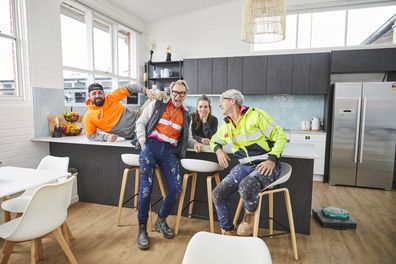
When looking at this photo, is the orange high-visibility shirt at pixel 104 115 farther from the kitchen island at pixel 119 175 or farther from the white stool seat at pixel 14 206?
the white stool seat at pixel 14 206

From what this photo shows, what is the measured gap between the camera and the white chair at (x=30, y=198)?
2180 mm

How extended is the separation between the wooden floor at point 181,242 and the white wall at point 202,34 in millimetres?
3697

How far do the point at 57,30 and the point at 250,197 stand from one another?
134 inches

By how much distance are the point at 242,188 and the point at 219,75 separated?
3600mm

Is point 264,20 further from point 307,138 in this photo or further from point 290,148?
point 307,138

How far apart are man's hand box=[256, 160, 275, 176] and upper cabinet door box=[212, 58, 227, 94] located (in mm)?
3353

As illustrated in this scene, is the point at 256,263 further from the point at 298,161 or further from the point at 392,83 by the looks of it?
the point at 392,83

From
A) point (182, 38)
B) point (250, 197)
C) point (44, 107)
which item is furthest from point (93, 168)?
point (182, 38)

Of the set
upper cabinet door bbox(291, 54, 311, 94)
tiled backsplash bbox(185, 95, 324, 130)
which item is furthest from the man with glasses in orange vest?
tiled backsplash bbox(185, 95, 324, 130)

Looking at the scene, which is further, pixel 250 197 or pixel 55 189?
pixel 250 197

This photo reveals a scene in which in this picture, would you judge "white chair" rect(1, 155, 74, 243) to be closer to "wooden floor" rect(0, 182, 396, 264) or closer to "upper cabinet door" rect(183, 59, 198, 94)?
"wooden floor" rect(0, 182, 396, 264)

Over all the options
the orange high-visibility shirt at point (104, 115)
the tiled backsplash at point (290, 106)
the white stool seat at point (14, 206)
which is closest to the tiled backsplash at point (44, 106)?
the orange high-visibility shirt at point (104, 115)

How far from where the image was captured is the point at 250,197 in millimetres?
2059

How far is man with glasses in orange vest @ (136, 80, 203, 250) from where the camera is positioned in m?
2.51
